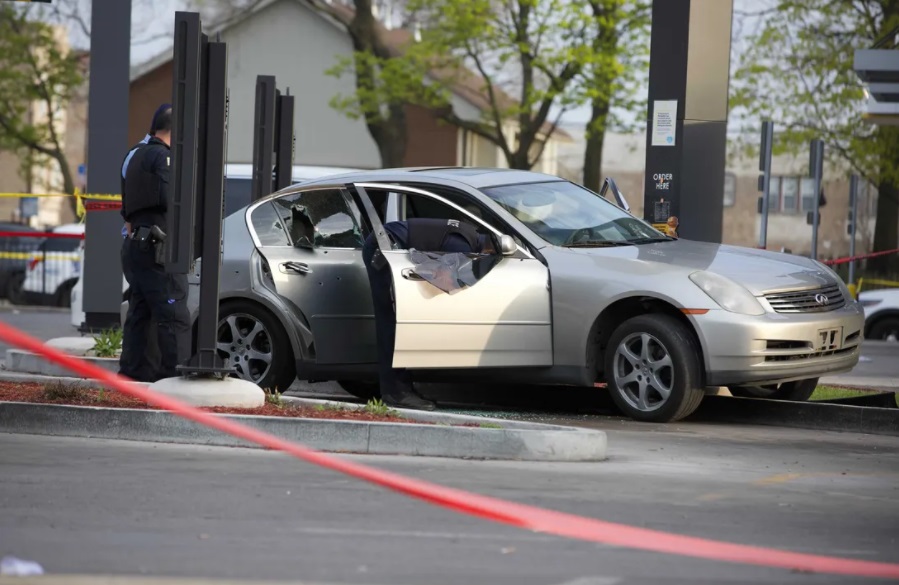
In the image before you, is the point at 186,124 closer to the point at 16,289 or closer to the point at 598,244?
the point at 598,244

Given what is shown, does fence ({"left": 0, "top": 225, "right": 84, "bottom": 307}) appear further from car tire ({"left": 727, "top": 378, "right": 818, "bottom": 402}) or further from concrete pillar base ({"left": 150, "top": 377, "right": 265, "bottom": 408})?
concrete pillar base ({"left": 150, "top": 377, "right": 265, "bottom": 408})

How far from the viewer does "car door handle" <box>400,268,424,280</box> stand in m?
10.0

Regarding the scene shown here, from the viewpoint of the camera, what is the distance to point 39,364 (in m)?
12.2

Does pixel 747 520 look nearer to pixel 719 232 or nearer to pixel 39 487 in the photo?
pixel 39 487

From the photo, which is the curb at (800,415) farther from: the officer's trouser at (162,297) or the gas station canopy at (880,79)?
the gas station canopy at (880,79)

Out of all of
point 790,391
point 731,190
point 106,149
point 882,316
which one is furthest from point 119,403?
point 731,190

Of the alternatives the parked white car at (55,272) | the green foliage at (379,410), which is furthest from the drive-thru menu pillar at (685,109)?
the parked white car at (55,272)

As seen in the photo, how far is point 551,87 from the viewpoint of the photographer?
1560 inches

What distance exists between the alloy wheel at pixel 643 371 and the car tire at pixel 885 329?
13.5 meters

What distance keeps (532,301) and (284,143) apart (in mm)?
3774

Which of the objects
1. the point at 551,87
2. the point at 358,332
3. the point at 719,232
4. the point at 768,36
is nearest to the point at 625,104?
the point at 551,87

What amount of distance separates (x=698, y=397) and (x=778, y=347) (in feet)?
1.91

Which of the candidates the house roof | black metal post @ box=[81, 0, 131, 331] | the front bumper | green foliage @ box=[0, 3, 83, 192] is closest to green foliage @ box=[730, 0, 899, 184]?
the house roof

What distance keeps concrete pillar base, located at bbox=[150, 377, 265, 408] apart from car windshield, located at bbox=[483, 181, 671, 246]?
7.71 ft
